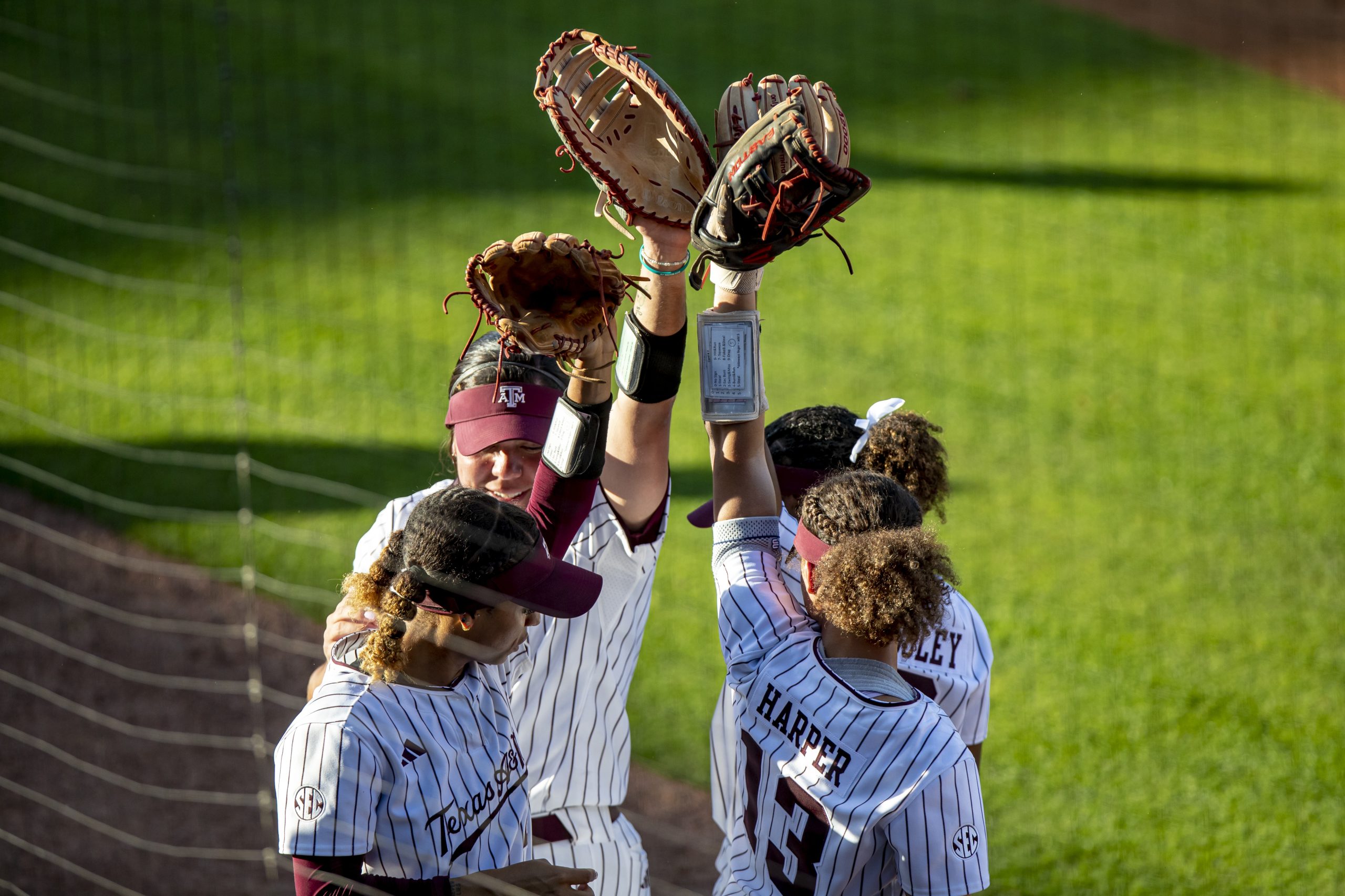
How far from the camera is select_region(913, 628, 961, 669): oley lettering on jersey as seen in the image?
1.98 metres

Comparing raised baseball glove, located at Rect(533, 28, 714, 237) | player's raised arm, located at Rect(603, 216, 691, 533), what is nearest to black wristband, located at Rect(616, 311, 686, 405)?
player's raised arm, located at Rect(603, 216, 691, 533)

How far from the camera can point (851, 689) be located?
1634 millimetres

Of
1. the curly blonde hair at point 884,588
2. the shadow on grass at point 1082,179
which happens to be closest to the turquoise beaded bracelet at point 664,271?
the curly blonde hair at point 884,588

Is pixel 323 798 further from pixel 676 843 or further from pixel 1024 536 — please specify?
pixel 1024 536

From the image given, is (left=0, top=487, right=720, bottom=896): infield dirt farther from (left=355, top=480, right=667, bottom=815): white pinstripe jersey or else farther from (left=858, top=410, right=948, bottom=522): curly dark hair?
(left=858, top=410, right=948, bottom=522): curly dark hair

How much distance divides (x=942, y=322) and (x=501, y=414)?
513 cm

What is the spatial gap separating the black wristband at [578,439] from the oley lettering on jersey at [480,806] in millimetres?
408

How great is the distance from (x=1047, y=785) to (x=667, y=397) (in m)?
2.46

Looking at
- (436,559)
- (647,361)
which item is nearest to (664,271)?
(647,361)

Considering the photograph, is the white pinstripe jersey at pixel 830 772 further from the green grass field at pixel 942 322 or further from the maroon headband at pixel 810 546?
the green grass field at pixel 942 322

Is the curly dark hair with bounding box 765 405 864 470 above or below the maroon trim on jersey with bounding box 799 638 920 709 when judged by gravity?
above

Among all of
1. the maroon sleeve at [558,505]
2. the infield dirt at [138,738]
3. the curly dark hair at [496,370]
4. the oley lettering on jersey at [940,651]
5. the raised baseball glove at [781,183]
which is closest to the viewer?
the raised baseball glove at [781,183]

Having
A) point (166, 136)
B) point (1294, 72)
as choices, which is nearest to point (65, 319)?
point (166, 136)

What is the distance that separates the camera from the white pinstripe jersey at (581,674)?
2.09 meters
